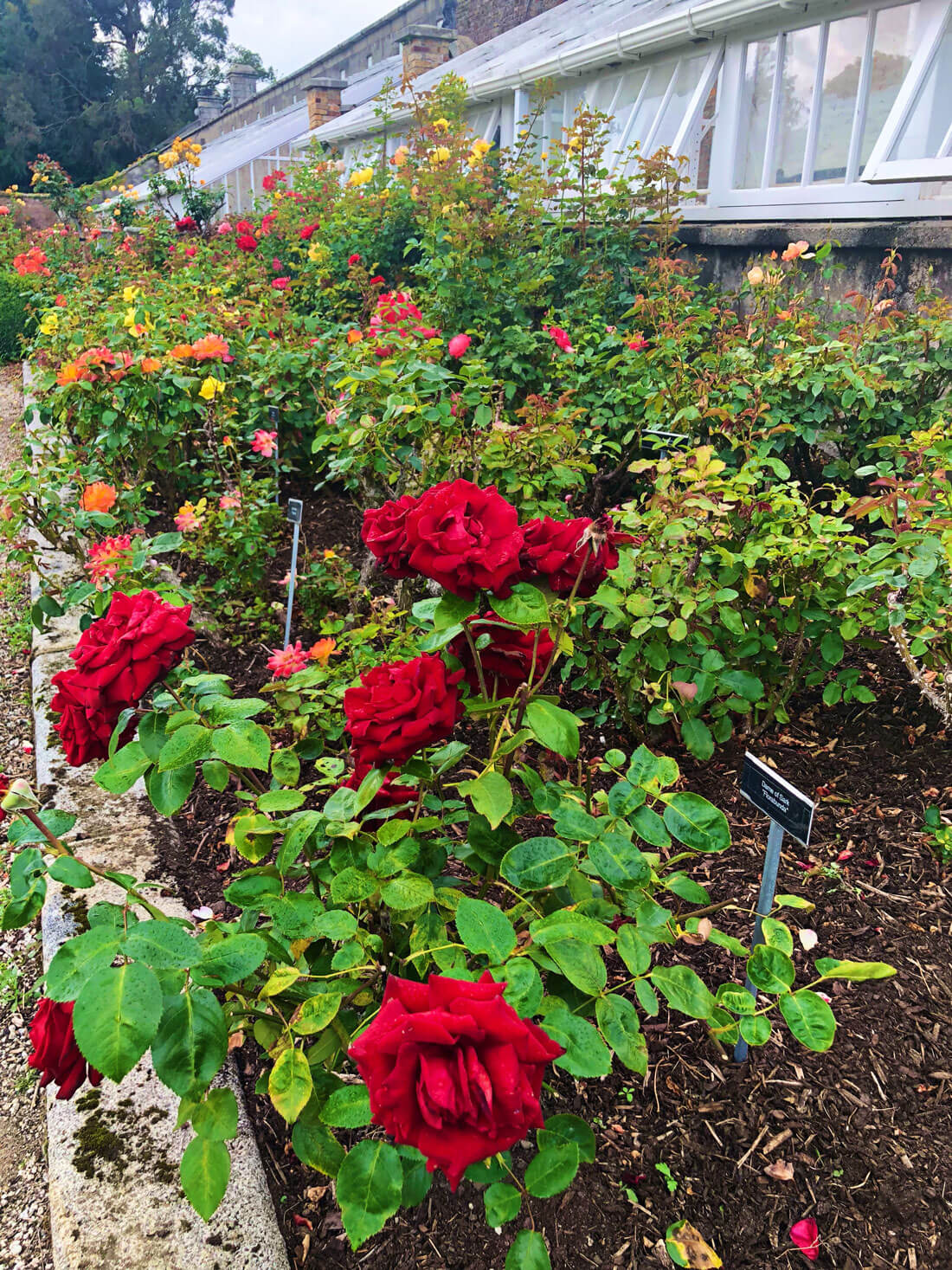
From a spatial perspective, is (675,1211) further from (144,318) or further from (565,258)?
(565,258)

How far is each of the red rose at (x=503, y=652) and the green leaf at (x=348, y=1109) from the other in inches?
22.0

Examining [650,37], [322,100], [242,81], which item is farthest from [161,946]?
[242,81]

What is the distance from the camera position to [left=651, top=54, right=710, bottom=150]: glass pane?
7078mm

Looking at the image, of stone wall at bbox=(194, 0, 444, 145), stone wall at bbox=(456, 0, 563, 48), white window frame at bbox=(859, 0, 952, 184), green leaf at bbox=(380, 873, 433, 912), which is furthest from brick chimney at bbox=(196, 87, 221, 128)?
green leaf at bbox=(380, 873, 433, 912)

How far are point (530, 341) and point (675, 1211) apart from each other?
3.80 metres

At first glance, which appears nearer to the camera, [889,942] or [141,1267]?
[141,1267]

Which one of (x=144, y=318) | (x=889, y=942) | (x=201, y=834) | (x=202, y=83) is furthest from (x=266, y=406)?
(x=202, y=83)

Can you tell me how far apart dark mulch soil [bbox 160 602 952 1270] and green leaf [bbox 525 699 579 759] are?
0.62 m

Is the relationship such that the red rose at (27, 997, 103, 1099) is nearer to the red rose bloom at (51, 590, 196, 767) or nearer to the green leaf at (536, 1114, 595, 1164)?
the red rose bloom at (51, 590, 196, 767)

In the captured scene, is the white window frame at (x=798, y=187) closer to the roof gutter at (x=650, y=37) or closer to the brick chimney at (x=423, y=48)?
the roof gutter at (x=650, y=37)

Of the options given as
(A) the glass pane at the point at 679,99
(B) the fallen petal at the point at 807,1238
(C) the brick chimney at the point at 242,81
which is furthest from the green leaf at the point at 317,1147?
(C) the brick chimney at the point at 242,81

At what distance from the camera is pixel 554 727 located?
1.15 metres

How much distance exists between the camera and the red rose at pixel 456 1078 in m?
0.77

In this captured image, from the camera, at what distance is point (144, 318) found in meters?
3.89
